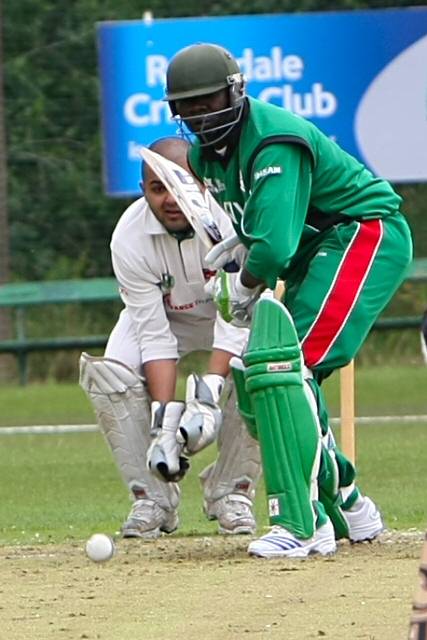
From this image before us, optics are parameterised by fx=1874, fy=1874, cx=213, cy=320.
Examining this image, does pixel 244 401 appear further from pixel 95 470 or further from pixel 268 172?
pixel 95 470

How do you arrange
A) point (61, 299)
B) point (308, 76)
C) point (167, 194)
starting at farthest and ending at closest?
point (61, 299) → point (308, 76) → point (167, 194)

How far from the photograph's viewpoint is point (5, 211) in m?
19.7

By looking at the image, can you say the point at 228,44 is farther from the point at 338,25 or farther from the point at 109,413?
the point at 109,413

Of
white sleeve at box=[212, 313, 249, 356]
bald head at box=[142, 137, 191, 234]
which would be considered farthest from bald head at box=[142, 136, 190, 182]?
white sleeve at box=[212, 313, 249, 356]

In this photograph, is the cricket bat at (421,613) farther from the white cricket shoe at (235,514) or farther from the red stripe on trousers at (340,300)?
the white cricket shoe at (235,514)

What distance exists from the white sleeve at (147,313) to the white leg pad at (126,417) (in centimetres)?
15

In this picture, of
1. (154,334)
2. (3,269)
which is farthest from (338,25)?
(154,334)

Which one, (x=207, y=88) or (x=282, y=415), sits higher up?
(x=207, y=88)

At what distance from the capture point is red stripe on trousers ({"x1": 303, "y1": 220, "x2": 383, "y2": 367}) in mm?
6754

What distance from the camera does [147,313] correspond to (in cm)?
797

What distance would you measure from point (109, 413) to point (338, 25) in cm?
1002

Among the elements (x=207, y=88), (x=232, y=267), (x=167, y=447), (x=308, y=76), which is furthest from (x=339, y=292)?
(x=308, y=76)

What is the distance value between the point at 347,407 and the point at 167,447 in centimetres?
129

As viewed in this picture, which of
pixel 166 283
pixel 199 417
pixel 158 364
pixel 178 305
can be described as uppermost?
pixel 166 283
